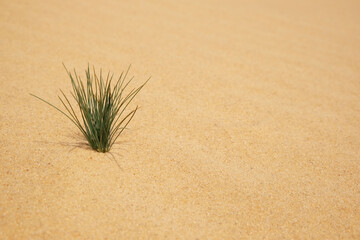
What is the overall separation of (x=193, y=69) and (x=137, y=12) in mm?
1330

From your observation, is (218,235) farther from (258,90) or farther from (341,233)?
(258,90)

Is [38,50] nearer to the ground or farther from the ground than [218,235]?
farther from the ground

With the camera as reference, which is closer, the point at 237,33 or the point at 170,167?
the point at 170,167

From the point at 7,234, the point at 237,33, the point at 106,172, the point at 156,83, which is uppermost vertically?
the point at 237,33

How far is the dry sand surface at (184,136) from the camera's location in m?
1.12

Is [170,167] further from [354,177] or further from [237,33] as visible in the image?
[237,33]

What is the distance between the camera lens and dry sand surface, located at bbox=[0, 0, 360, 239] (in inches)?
43.9

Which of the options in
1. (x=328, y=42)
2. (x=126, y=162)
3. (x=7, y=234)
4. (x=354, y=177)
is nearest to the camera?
(x=7, y=234)

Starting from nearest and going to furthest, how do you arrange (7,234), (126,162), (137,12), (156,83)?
(7,234) → (126,162) → (156,83) → (137,12)

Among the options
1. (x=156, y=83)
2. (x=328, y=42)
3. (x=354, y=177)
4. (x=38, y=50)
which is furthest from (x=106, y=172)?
(x=328, y=42)

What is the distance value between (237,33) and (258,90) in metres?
1.15

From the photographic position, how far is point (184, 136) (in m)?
1.54

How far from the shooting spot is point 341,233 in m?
1.15

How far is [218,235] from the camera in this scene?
3.56 feet
